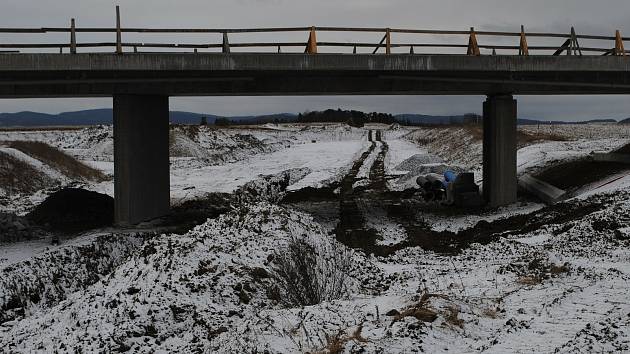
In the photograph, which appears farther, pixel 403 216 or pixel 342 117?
pixel 342 117

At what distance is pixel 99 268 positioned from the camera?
15.5m

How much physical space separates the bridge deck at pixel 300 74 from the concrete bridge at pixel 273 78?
1.3 inches

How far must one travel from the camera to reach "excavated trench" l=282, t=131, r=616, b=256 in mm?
17344

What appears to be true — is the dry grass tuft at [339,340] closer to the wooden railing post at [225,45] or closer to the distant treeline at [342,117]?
the wooden railing post at [225,45]

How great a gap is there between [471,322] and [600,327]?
1654 millimetres

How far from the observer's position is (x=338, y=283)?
1141cm

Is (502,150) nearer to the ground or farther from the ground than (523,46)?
nearer to the ground

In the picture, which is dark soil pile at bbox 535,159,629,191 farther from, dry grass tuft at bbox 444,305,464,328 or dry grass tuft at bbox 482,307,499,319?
dry grass tuft at bbox 444,305,464,328

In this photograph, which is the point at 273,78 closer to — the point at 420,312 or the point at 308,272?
the point at 308,272

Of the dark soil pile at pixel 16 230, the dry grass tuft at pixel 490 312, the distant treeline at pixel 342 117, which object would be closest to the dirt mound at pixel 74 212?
the dark soil pile at pixel 16 230

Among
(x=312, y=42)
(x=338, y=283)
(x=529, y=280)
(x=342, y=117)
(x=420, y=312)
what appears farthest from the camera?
(x=342, y=117)

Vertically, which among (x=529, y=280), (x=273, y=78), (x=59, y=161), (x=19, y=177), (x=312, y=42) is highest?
(x=312, y=42)

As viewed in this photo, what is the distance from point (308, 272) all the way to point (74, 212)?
1313 centimetres

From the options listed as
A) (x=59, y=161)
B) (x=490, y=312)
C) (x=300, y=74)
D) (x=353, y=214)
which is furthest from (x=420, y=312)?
(x=59, y=161)
